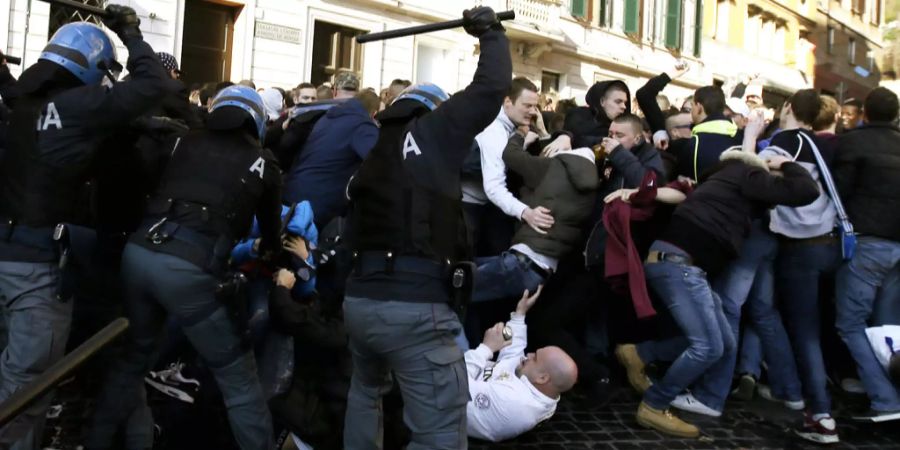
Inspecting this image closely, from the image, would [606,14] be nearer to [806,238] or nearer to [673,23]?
[673,23]

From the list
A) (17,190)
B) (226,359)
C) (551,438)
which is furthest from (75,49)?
(551,438)

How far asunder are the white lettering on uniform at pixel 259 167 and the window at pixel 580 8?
18584 mm

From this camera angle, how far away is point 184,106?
5.09 metres

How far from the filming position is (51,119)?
3.73m

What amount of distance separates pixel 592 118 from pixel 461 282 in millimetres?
3416

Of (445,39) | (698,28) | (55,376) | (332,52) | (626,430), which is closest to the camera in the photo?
(55,376)

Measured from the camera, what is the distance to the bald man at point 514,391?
15.5ft

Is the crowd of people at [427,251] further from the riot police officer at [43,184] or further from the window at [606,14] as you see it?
the window at [606,14]

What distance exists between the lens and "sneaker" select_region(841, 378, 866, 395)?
6625 mm

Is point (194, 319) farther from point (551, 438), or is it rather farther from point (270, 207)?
point (551, 438)

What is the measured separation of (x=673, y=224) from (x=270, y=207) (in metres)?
2.58

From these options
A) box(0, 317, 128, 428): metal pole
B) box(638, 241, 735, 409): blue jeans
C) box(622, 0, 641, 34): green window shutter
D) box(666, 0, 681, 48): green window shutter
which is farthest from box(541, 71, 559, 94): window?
box(0, 317, 128, 428): metal pole

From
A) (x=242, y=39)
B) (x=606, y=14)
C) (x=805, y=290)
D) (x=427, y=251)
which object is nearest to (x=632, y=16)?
(x=606, y=14)

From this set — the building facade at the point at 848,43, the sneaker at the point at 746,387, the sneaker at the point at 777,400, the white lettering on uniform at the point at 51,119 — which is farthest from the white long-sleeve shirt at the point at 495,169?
the building facade at the point at 848,43
